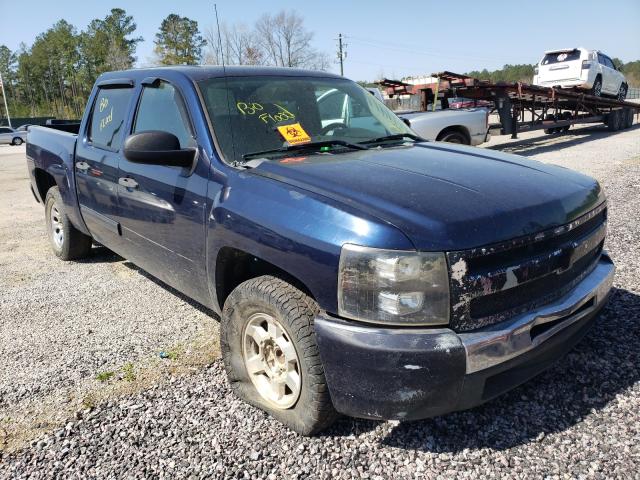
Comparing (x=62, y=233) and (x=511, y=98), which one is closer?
(x=62, y=233)

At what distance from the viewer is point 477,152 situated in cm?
320

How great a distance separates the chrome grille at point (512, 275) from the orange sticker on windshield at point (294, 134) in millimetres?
1422

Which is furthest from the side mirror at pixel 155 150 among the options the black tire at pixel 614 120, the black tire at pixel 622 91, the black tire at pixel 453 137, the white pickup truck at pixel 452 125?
the black tire at pixel 622 91

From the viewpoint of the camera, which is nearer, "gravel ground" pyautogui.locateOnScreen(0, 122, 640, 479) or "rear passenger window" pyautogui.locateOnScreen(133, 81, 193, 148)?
"gravel ground" pyautogui.locateOnScreen(0, 122, 640, 479)

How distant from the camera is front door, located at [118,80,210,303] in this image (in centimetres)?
288

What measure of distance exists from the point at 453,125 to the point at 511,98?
4.09 m

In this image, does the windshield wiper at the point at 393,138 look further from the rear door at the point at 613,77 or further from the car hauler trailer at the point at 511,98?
the rear door at the point at 613,77

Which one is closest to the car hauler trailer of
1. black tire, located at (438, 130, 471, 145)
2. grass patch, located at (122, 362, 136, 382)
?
black tire, located at (438, 130, 471, 145)

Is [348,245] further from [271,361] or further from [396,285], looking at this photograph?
[271,361]

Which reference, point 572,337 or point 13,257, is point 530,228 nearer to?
point 572,337

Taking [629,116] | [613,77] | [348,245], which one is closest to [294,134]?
[348,245]

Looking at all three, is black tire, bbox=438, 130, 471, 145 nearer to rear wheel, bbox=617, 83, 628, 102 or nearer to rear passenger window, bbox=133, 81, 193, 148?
rear passenger window, bbox=133, 81, 193, 148

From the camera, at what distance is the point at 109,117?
4141mm

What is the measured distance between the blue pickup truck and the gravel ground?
0.22 meters
